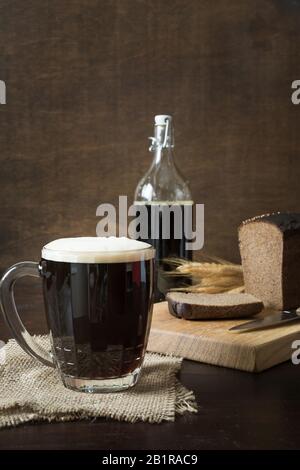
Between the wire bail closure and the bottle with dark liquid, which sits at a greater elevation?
the wire bail closure

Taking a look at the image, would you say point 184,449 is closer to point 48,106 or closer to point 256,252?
point 256,252

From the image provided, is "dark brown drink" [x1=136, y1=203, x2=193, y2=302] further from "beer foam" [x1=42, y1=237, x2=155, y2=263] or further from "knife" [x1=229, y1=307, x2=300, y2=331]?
"beer foam" [x1=42, y1=237, x2=155, y2=263]

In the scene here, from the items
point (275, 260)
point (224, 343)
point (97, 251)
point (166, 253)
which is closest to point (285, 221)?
point (275, 260)

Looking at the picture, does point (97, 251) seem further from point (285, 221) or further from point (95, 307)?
point (285, 221)

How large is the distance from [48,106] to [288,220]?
2.23ft

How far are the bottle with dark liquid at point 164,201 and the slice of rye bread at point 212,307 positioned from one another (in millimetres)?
195

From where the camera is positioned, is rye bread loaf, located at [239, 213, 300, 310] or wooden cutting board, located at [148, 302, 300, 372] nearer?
wooden cutting board, located at [148, 302, 300, 372]

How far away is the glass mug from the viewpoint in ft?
2.10

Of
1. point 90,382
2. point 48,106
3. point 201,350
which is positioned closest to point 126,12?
point 48,106

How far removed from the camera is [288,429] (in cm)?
56

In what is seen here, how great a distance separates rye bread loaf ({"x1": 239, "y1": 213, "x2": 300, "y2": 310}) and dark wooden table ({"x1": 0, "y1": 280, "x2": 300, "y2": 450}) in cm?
35

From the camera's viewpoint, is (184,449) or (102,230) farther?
(102,230)

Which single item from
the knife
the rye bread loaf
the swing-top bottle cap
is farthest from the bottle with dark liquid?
the knife

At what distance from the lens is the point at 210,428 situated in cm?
57
